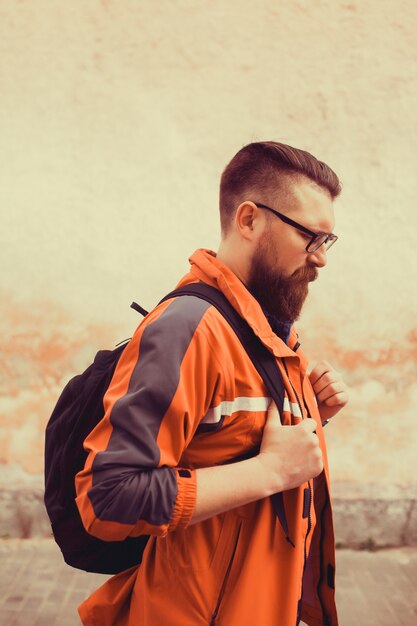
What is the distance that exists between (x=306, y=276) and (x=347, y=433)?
359 cm

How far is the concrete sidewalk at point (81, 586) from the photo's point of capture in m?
4.03

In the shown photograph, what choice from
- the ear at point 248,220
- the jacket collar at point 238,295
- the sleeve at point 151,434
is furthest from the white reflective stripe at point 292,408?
the ear at point 248,220

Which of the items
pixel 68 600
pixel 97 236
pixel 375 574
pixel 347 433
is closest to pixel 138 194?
pixel 97 236

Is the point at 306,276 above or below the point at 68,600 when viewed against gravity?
above

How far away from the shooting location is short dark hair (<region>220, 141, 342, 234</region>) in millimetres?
1821

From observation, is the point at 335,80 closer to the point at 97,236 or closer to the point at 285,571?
the point at 97,236

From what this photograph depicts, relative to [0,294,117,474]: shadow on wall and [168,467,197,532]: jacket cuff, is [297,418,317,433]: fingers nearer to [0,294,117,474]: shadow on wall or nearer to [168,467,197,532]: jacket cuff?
[168,467,197,532]: jacket cuff

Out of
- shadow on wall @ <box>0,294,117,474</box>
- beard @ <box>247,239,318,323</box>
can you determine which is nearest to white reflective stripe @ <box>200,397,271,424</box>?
beard @ <box>247,239,318,323</box>

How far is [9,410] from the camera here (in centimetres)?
503

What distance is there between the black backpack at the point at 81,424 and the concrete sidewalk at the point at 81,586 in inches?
101

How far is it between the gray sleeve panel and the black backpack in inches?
9.0

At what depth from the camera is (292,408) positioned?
5.54 feet

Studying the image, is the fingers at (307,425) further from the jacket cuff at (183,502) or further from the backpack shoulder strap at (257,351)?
the jacket cuff at (183,502)

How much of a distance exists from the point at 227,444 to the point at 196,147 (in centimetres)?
414
